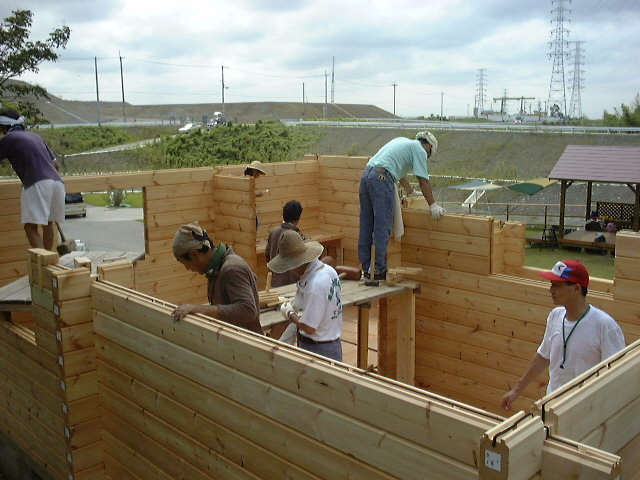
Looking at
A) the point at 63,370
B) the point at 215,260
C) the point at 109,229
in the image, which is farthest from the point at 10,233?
the point at 109,229

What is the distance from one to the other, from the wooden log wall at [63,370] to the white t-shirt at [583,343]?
3258 millimetres

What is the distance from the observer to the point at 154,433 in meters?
4.37

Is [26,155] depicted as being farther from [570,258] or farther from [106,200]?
[106,200]

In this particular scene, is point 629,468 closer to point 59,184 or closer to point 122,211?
point 59,184

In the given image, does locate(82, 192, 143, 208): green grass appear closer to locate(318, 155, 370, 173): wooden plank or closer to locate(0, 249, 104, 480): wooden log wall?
locate(318, 155, 370, 173): wooden plank

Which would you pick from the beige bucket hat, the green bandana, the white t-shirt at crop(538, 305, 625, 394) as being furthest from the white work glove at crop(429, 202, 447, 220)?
the beige bucket hat

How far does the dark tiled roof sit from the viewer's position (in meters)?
20.5

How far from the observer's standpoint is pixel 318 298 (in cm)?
432

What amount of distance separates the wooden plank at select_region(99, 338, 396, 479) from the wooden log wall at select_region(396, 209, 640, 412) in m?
3.65

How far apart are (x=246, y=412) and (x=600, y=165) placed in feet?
67.3

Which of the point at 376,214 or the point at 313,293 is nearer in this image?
the point at 313,293

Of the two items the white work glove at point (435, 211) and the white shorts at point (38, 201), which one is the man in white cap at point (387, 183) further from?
the white shorts at point (38, 201)

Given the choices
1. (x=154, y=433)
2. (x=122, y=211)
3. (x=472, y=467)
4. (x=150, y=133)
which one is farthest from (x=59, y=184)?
(x=150, y=133)

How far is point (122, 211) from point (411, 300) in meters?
28.4
